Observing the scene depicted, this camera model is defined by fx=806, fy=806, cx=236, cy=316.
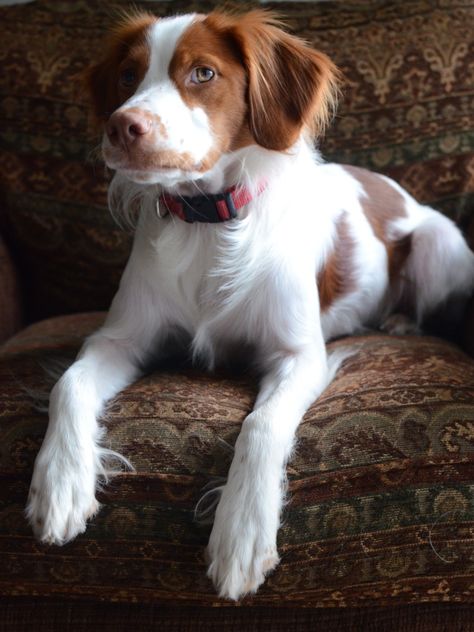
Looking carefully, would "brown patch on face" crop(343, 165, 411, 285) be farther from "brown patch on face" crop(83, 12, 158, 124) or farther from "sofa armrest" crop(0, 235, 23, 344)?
"sofa armrest" crop(0, 235, 23, 344)

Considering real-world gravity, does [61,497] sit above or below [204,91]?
below

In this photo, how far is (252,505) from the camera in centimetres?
125

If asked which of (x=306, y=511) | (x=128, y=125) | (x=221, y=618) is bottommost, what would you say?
(x=221, y=618)

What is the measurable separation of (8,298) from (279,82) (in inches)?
43.3

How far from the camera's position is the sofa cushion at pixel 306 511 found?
1.29 metres

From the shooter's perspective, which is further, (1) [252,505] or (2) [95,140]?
(2) [95,140]

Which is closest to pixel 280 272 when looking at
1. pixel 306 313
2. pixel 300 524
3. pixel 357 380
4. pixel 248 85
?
pixel 306 313

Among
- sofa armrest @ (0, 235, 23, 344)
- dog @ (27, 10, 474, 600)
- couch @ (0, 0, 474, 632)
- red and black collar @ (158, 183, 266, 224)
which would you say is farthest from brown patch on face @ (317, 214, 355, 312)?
sofa armrest @ (0, 235, 23, 344)

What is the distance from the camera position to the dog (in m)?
1.29

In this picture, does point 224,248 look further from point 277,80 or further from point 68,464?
point 68,464

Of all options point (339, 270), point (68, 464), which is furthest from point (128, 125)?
point (339, 270)

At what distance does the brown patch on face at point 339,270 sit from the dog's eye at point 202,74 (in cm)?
60

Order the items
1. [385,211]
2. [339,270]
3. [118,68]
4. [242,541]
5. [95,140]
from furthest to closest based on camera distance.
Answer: [95,140] → [385,211] → [339,270] → [118,68] → [242,541]

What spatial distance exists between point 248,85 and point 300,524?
2.71ft
